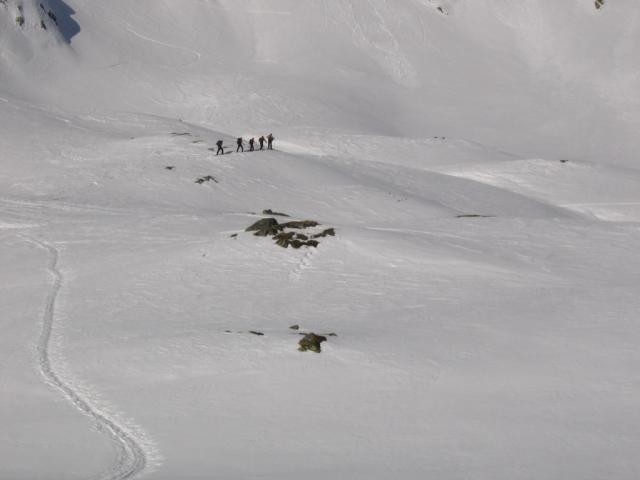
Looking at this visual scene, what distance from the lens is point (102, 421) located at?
45.9 feet

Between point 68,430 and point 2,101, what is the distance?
179ft

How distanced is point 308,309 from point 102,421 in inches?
321

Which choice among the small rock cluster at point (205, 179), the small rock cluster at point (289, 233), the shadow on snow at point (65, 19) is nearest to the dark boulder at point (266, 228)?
the small rock cluster at point (289, 233)

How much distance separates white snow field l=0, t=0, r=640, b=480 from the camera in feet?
41.3

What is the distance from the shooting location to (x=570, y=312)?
1962cm

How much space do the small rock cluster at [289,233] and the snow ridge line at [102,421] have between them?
6.99 meters

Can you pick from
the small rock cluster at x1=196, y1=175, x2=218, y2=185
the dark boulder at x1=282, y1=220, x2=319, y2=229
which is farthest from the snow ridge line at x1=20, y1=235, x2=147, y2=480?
the small rock cluster at x1=196, y1=175, x2=218, y2=185

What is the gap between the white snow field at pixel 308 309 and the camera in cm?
1258

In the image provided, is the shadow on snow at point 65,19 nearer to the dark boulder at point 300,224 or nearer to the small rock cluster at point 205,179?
the small rock cluster at point 205,179

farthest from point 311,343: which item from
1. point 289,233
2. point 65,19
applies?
point 65,19

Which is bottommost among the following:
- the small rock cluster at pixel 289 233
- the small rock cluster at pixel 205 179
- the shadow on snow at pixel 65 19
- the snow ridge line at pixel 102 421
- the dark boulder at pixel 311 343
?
the snow ridge line at pixel 102 421

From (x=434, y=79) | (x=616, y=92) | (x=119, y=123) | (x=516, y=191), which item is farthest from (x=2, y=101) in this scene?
(x=616, y=92)

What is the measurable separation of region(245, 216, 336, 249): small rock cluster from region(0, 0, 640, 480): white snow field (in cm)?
45

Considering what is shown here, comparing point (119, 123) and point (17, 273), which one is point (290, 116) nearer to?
point (119, 123)
